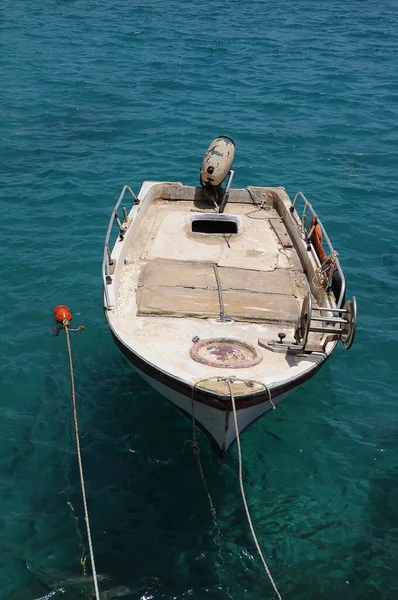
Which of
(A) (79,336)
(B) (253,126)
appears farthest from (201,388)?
(B) (253,126)

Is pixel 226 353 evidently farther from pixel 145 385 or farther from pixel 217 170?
pixel 217 170

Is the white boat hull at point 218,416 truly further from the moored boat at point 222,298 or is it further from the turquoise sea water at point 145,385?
the turquoise sea water at point 145,385

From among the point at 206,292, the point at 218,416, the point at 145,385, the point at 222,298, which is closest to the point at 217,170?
the point at 206,292

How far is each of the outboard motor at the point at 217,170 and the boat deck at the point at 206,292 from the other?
3.17ft

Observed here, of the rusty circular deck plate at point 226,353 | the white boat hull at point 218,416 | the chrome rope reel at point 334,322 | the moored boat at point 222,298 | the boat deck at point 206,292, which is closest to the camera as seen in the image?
the white boat hull at point 218,416

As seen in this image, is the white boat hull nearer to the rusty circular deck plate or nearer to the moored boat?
the moored boat

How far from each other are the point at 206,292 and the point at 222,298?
0.38 m

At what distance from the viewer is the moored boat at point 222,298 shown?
33.8 ft

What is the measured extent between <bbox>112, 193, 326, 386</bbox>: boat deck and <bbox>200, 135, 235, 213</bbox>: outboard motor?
97 cm

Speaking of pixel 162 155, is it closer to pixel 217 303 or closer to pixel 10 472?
pixel 217 303

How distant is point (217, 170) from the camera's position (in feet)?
54.1

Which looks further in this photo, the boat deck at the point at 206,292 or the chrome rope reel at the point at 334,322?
the boat deck at the point at 206,292

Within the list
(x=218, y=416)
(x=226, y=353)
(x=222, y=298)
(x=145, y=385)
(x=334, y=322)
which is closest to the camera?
(x=218, y=416)

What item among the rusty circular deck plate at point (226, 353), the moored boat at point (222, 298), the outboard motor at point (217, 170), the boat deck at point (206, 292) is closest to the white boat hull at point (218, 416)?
the moored boat at point (222, 298)
